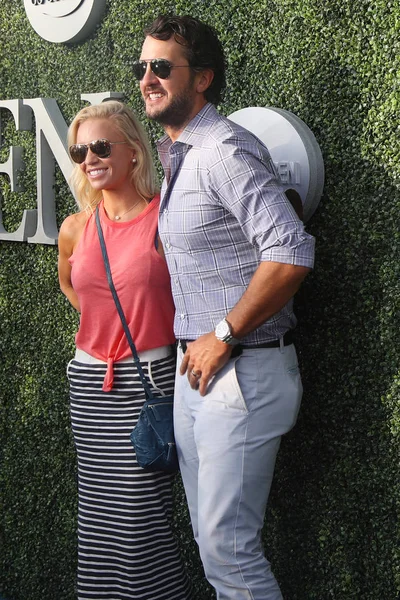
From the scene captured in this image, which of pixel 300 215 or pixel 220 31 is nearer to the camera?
pixel 300 215

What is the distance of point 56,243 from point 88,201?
1.97 ft

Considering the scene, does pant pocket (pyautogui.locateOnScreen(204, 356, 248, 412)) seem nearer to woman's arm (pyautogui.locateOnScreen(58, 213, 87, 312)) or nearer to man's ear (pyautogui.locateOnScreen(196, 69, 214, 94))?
man's ear (pyautogui.locateOnScreen(196, 69, 214, 94))

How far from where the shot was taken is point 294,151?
2.83 metres

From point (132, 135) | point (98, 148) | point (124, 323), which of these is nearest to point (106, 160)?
point (98, 148)

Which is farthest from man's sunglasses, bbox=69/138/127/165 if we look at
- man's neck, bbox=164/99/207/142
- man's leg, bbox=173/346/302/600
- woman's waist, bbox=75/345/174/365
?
man's leg, bbox=173/346/302/600

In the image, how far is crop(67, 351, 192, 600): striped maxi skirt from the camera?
3.04 m

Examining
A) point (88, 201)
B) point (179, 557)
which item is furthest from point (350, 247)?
point (179, 557)

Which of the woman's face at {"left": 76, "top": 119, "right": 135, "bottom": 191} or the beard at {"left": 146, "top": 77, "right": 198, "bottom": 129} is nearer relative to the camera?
the beard at {"left": 146, "top": 77, "right": 198, "bottom": 129}

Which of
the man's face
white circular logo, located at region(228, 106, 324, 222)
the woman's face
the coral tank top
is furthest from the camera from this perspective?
the woman's face

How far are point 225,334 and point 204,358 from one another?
112mm

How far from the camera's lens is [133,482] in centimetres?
304

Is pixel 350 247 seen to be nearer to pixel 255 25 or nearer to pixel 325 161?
pixel 325 161

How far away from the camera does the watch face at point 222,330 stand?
98.7 inches

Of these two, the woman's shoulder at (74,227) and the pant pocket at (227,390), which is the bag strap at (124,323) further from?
the pant pocket at (227,390)
